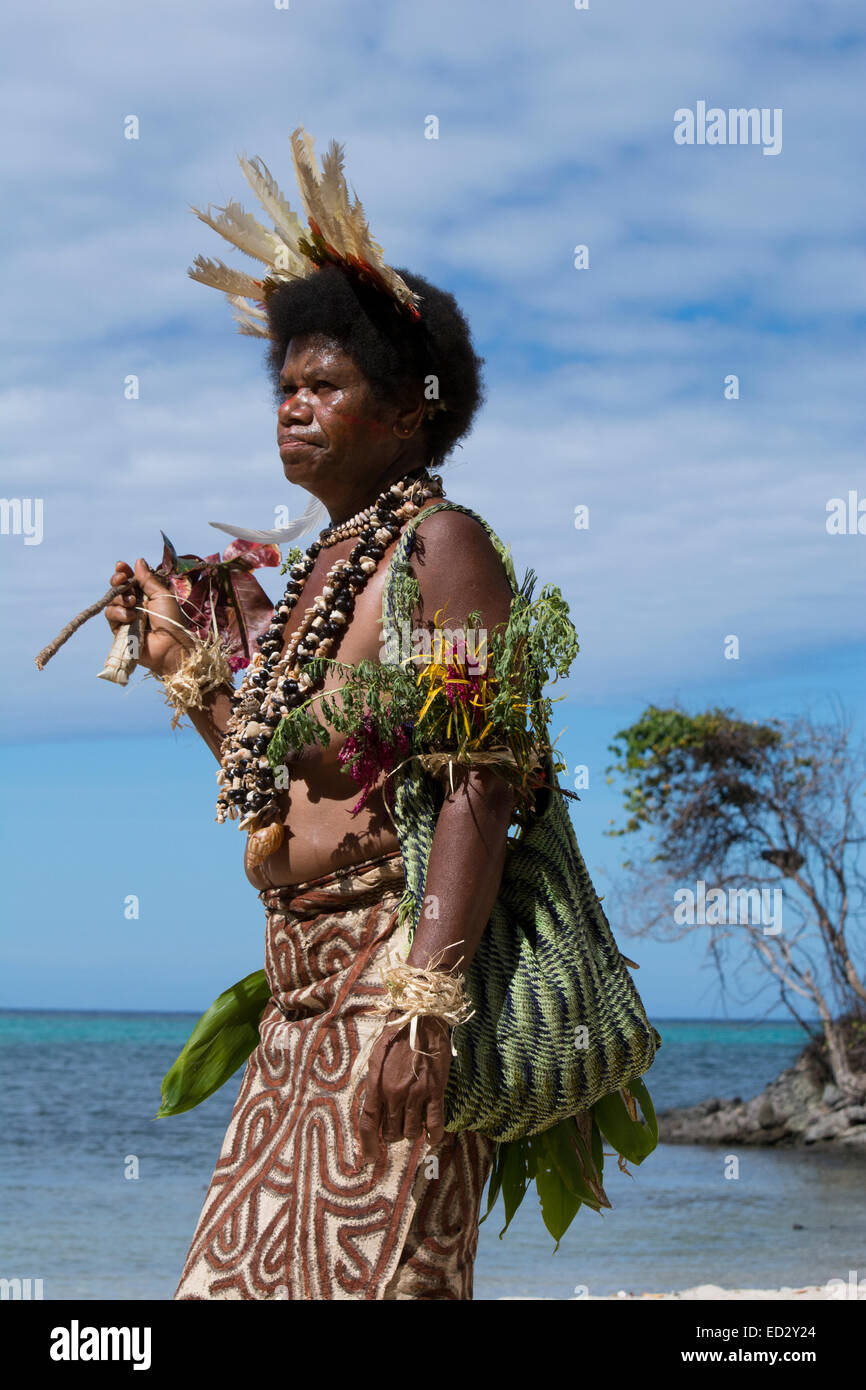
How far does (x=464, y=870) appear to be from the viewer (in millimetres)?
2283

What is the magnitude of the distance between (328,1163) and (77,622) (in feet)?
4.24

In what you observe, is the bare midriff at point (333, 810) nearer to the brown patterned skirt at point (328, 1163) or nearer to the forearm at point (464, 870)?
the brown patterned skirt at point (328, 1163)

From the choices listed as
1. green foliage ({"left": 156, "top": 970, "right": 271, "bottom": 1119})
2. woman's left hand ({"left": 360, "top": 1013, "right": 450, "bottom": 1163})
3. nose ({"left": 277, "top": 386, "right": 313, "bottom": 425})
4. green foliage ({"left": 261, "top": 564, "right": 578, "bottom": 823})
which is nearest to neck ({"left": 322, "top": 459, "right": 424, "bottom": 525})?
nose ({"left": 277, "top": 386, "right": 313, "bottom": 425})

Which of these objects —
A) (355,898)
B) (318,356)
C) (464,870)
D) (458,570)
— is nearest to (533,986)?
(464,870)

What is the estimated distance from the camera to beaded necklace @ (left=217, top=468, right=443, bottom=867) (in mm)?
2557

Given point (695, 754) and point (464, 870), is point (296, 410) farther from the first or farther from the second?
point (695, 754)

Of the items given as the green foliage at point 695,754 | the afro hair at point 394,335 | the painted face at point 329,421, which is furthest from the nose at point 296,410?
the green foliage at point 695,754

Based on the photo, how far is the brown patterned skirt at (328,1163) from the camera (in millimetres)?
2273

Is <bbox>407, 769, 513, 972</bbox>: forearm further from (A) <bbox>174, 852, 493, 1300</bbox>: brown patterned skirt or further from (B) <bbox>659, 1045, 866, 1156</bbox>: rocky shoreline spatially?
(B) <bbox>659, 1045, 866, 1156</bbox>: rocky shoreline
